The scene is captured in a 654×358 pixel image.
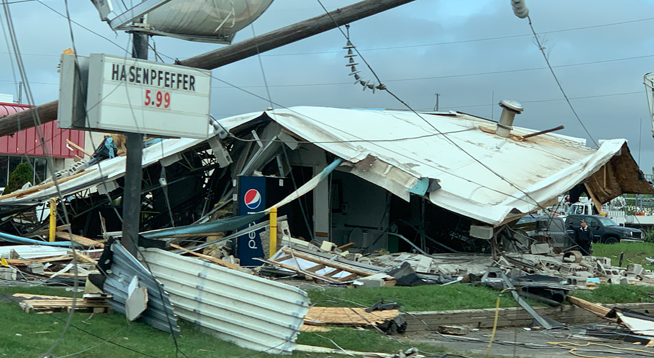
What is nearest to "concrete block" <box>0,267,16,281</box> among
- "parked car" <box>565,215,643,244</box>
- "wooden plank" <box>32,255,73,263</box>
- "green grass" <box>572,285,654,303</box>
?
"wooden plank" <box>32,255,73,263</box>

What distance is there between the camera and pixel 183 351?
7.49 meters

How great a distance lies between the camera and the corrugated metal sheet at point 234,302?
791 centimetres

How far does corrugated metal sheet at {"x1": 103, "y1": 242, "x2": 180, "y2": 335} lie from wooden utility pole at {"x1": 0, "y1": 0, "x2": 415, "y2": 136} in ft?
17.6

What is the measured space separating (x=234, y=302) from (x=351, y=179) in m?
12.8

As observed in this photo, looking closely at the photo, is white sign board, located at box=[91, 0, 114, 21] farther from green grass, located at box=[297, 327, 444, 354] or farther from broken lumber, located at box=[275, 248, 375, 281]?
broken lumber, located at box=[275, 248, 375, 281]

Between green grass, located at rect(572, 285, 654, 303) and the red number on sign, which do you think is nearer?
the red number on sign

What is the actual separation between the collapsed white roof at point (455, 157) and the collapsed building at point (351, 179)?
37mm

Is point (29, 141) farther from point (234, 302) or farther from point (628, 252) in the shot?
point (234, 302)

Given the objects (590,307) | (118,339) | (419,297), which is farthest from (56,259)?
(590,307)

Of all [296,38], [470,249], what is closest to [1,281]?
[296,38]

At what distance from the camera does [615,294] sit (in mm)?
13477

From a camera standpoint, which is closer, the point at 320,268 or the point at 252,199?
the point at 320,268

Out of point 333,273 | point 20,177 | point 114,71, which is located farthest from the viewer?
point 20,177

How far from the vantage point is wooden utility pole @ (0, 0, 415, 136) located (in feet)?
43.2
